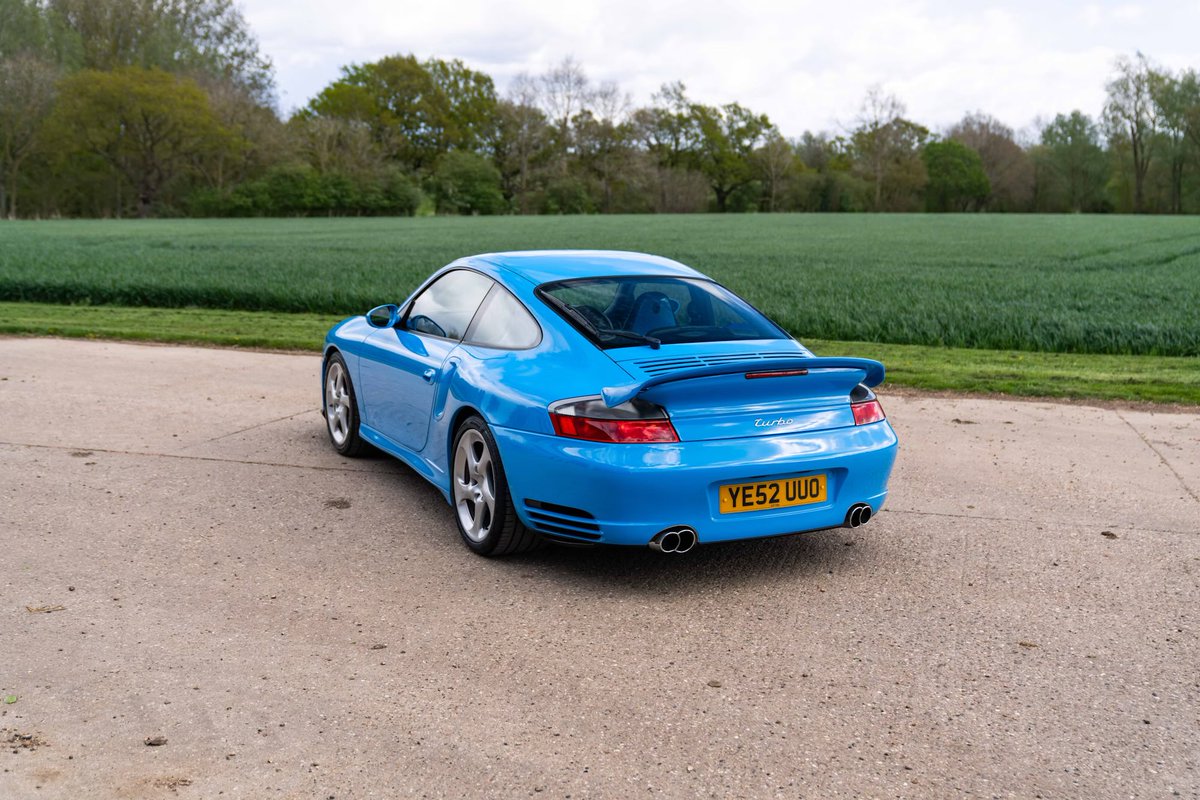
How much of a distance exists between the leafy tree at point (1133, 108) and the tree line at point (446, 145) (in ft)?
0.64

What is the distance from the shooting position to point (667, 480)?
14.4ft

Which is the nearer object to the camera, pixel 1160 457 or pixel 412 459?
pixel 412 459

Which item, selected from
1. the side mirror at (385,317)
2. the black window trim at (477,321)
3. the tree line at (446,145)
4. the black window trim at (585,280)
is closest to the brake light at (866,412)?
the black window trim at (585,280)

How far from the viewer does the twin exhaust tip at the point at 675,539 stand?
14.7 feet

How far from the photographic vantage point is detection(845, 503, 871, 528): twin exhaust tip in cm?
486

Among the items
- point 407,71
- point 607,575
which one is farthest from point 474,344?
point 407,71

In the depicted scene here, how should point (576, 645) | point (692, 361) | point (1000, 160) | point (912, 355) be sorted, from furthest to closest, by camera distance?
point (1000, 160), point (912, 355), point (692, 361), point (576, 645)

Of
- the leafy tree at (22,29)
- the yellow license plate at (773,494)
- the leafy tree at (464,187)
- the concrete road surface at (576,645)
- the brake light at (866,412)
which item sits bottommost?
the concrete road surface at (576,645)

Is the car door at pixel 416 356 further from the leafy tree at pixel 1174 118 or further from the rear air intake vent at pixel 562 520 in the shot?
the leafy tree at pixel 1174 118

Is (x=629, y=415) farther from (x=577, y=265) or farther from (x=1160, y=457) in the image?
(x=1160, y=457)

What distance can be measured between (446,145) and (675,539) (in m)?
101

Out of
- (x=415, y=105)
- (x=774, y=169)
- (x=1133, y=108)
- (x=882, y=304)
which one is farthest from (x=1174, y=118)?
(x=882, y=304)

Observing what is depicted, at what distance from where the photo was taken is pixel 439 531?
5.55 m

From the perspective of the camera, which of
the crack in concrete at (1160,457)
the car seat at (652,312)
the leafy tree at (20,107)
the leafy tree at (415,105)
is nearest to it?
the car seat at (652,312)
